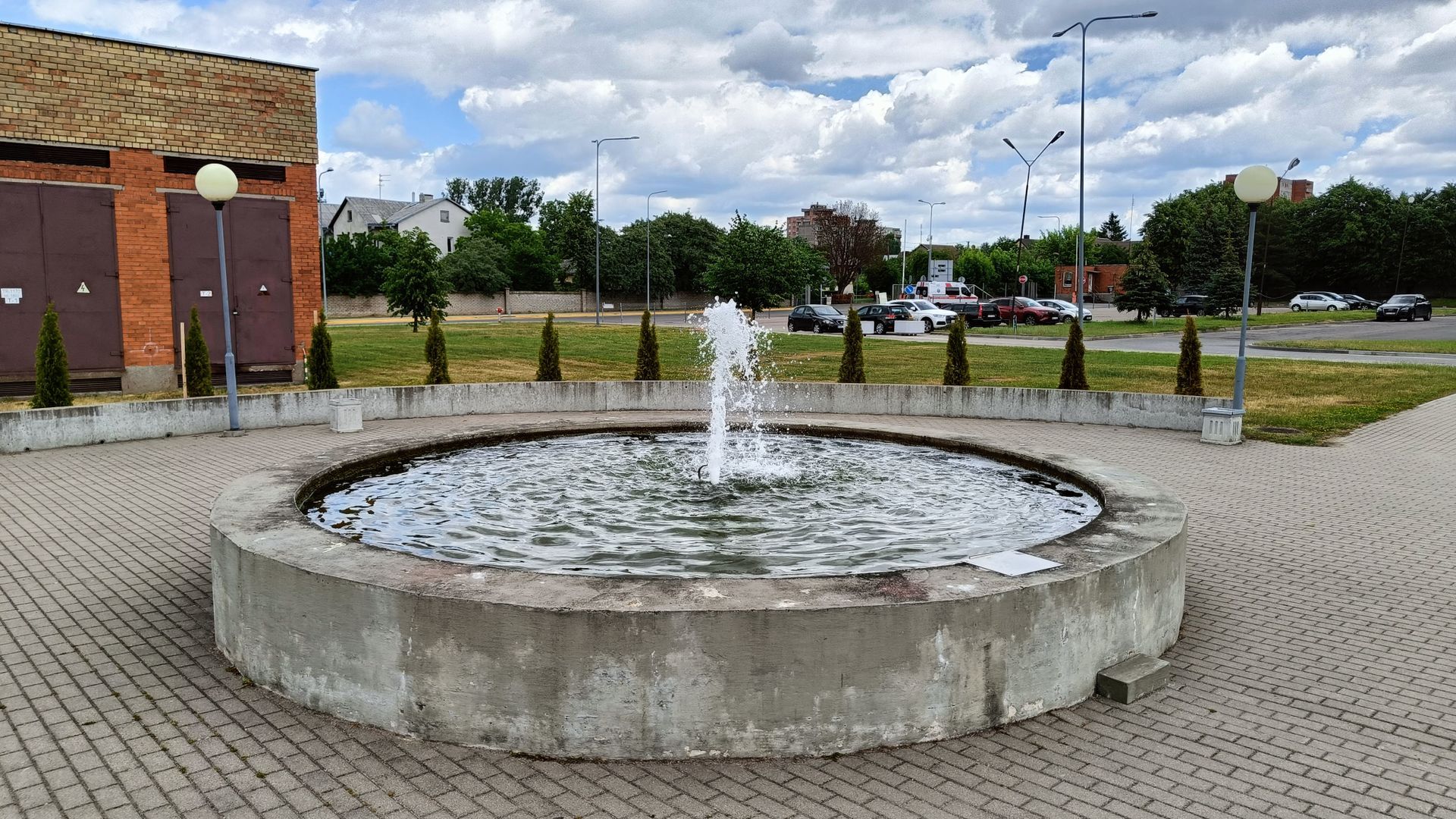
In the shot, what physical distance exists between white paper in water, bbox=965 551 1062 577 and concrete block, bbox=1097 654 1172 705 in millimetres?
718

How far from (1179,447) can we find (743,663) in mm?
12333

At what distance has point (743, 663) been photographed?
4.73 metres

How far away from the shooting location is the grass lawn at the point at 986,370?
18.9 metres

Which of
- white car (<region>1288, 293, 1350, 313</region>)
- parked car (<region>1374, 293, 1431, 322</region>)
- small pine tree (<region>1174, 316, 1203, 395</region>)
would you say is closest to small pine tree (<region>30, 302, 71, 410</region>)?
small pine tree (<region>1174, 316, 1203, 395</region>)

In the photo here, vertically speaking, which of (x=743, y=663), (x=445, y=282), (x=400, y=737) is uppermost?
(x=445, y=282)

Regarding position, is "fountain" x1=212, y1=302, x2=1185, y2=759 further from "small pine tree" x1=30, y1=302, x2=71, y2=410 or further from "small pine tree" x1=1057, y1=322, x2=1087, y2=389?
"small pine tree" x1=1057, y1=322, x2=1087, y2=389

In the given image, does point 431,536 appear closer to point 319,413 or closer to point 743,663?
point 743,663

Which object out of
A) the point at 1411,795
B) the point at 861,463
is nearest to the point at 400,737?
the point at 1411,795

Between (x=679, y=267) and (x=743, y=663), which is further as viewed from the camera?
(x=679, y=267)

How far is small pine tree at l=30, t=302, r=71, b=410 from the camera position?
48.1 feet

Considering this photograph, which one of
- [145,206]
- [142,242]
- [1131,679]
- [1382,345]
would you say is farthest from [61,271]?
[1382,345]

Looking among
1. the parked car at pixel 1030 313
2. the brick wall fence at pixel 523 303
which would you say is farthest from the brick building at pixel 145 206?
the brick wall fence at pixel 523 303

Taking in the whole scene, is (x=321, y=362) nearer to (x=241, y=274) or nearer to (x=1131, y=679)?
(x=241, y=274)

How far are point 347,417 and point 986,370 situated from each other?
16.9m
